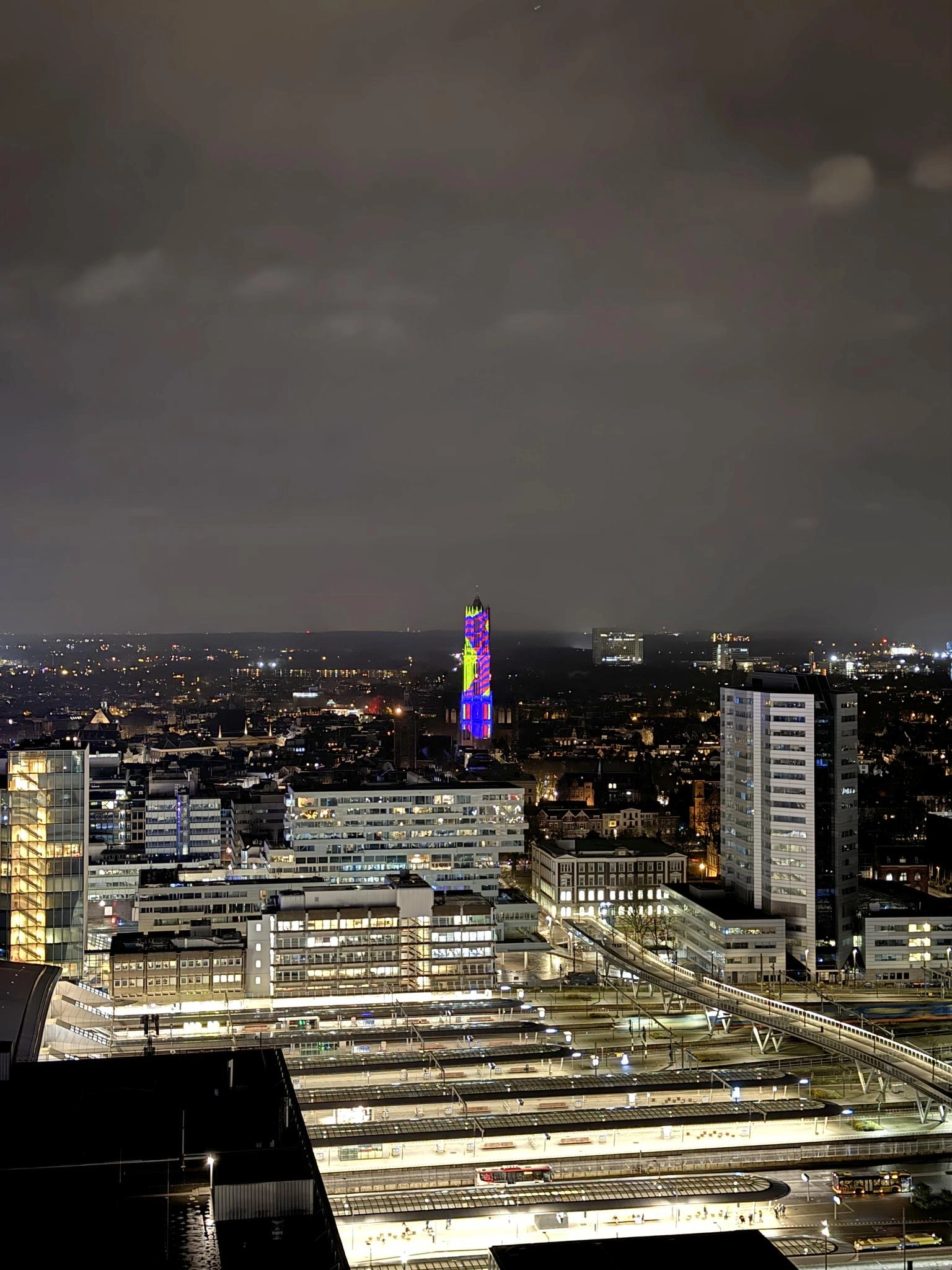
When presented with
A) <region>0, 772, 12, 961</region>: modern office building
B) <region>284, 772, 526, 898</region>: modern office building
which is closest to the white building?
<region>284, 772, 526, 898</region>: modern office building

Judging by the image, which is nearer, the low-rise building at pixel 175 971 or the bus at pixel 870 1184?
the bus at pixel 870 1184

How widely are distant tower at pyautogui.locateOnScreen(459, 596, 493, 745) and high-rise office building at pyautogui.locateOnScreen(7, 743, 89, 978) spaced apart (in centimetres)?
3837

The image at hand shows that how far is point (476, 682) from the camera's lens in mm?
57688

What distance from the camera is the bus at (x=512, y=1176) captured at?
11.8 metres

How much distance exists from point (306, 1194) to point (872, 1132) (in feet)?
29.1

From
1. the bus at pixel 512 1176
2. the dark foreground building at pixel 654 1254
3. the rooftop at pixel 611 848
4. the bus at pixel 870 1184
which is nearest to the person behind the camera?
the dark foreground building at pixel 654 1254

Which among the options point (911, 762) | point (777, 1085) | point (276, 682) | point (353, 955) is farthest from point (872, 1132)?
point (276, 682)

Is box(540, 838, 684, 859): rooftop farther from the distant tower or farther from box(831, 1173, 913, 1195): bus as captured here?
the distant tower

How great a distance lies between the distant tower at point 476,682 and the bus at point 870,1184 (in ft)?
140

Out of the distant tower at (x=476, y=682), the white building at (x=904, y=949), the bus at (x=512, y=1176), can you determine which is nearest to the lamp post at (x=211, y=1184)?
the bus at (x=512, y=1176)

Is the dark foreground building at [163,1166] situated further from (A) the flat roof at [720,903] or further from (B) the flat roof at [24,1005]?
(A) the flat roof at [720,903]

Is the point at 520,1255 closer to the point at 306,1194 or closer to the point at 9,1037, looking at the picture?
the point at 306,1194

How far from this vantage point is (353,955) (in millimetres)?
19078

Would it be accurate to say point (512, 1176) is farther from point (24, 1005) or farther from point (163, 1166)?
point (163, 1166)
